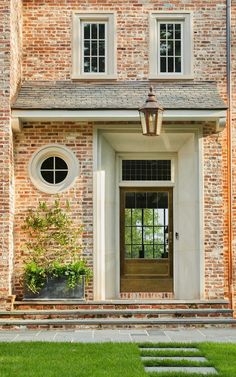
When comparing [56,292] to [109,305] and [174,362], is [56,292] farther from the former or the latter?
[174,362]

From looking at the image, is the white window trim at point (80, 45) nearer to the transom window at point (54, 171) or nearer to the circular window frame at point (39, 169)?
the circular window frame at point (39, 169)

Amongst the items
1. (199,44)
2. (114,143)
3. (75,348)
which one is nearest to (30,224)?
(114,143)

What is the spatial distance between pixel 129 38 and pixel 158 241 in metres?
4.21

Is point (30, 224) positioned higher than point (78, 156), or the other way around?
→ point (78, 156)

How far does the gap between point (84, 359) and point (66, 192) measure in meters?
5.14

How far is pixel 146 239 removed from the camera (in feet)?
45.4

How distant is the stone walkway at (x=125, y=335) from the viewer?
32.7 feet

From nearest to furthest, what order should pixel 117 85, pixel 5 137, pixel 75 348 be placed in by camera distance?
pixel 75 348
pixel 5 137
pixel 117 85

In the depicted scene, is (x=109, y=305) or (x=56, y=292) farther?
(x=56, y=292)

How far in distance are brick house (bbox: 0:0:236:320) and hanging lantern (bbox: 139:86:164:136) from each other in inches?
42.1

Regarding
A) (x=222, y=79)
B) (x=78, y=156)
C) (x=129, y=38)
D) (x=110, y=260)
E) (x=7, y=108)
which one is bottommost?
(x=110, y=260)

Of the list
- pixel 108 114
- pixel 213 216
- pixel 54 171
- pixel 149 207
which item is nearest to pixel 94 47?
pixel 108 114

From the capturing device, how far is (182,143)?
13.5 metres

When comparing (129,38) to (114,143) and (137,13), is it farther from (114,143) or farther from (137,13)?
(114,143)
